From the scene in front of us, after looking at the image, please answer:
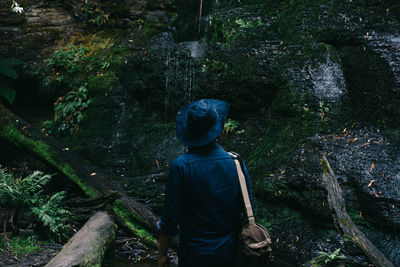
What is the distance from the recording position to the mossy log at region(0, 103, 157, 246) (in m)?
5.75

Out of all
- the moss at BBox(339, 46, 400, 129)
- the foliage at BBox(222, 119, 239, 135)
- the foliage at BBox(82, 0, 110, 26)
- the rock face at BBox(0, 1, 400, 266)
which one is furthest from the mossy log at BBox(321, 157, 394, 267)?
the foliage at BBox(82, 0, 110, 26)

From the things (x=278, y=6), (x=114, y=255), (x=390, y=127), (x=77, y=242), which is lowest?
(x=114, y=255)

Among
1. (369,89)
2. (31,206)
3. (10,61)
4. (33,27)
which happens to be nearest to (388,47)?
(369,89)

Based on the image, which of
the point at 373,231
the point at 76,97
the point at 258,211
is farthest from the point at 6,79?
the point at 373,231

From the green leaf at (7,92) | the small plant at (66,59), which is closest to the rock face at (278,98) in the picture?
the small plant at (66,59)

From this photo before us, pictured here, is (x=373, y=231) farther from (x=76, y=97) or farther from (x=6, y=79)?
(x=6, y=79)

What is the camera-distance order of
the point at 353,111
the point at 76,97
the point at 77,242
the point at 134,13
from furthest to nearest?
the point at 134,13 < the point at 76,97 < the point at 353,111 < the point at 77,242

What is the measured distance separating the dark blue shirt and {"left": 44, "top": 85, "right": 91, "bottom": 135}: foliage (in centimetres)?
724

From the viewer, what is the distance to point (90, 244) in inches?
170

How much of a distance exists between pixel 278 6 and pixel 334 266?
703cm

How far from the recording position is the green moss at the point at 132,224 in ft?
17.7

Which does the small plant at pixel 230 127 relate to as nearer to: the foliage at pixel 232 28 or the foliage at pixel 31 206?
the foliage at pixel 232 28

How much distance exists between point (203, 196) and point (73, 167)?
521 cm

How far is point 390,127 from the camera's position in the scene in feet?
19.5
